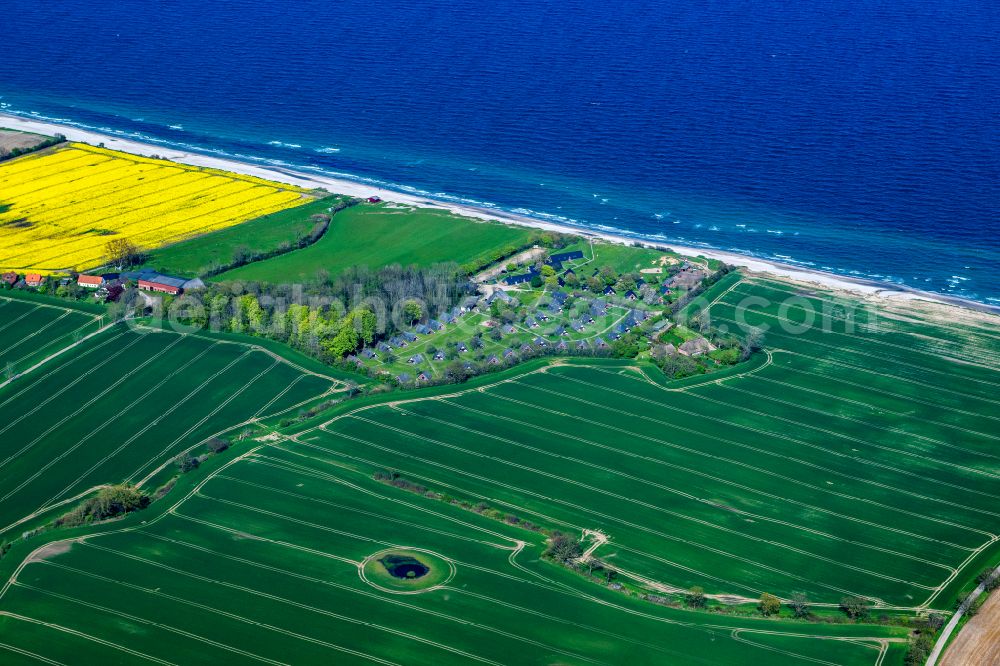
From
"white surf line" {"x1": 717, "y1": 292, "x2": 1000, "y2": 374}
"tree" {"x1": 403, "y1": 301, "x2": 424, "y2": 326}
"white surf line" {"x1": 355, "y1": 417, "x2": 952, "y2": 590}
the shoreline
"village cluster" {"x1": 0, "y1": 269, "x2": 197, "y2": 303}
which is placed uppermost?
the shoreline

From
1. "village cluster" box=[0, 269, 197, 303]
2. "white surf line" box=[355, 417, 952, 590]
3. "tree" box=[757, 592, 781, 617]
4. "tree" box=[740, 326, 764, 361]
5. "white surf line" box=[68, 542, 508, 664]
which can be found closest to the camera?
"white surf line" box=[68, 542, 508, 664]

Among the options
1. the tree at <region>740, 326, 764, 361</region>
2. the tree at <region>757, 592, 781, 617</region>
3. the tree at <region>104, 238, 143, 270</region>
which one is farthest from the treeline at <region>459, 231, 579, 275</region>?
the tree at <region>757, 592, 781, 617</region>

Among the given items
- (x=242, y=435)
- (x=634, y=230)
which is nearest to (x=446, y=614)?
(x=242, y=435)

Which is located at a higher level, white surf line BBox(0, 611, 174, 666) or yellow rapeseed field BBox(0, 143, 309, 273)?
yellow rapeseed field BBox(0, 143, 309, 273)

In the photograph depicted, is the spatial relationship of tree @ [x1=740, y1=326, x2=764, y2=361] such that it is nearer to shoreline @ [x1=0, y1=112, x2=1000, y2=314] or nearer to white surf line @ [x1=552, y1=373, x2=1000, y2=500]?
white surf line @ [x1=552, y1=373, x2=1000, y2=500]

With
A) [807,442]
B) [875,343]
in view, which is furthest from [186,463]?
[875,343]
